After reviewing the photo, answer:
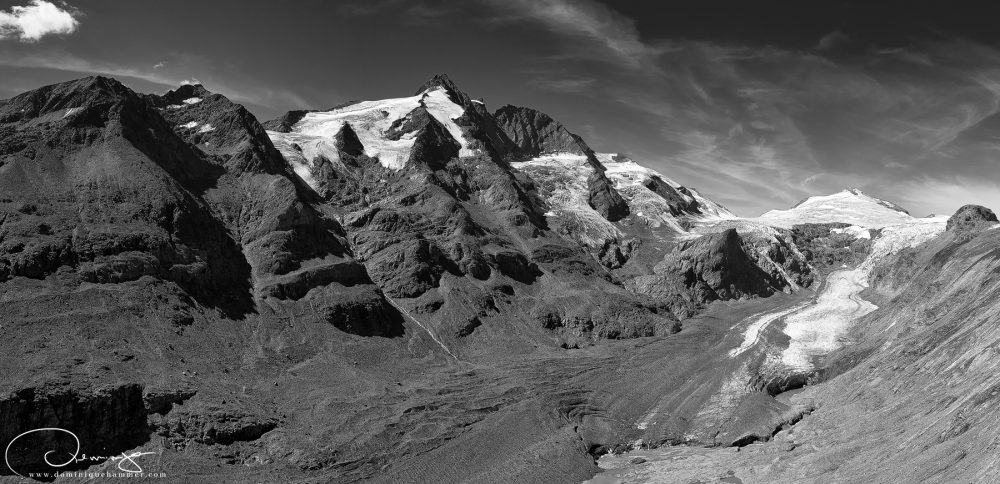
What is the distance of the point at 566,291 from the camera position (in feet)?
527

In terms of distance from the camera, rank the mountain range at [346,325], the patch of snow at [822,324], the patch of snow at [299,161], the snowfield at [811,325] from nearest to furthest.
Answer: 1. the mountain range at [346,325]
2. the snowfield at [811,325]
3. the patch of snow at [822,324]
4. the patch of snow at [299,161]

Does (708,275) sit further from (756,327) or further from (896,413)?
(896,413)

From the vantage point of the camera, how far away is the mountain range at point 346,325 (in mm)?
80312

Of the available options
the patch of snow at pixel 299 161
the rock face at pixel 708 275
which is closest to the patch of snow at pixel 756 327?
the rock face at pixel 708 275

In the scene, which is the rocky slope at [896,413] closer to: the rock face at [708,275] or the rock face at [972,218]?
the rock face at [708,275]

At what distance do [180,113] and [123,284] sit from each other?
93361 mm

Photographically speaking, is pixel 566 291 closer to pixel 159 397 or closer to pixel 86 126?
pixel 159 397

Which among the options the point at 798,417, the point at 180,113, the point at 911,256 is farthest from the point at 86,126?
the point at 911,256

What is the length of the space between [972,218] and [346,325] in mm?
179536

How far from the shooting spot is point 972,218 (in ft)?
608

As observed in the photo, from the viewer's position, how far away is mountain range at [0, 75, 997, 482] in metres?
80.3

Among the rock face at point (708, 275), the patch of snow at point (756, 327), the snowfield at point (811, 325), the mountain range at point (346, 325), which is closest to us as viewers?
the mountain range at point (346, 325)

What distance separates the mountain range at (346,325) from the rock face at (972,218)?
2.69 ft

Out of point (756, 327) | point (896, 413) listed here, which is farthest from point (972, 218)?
point (896, 413)
